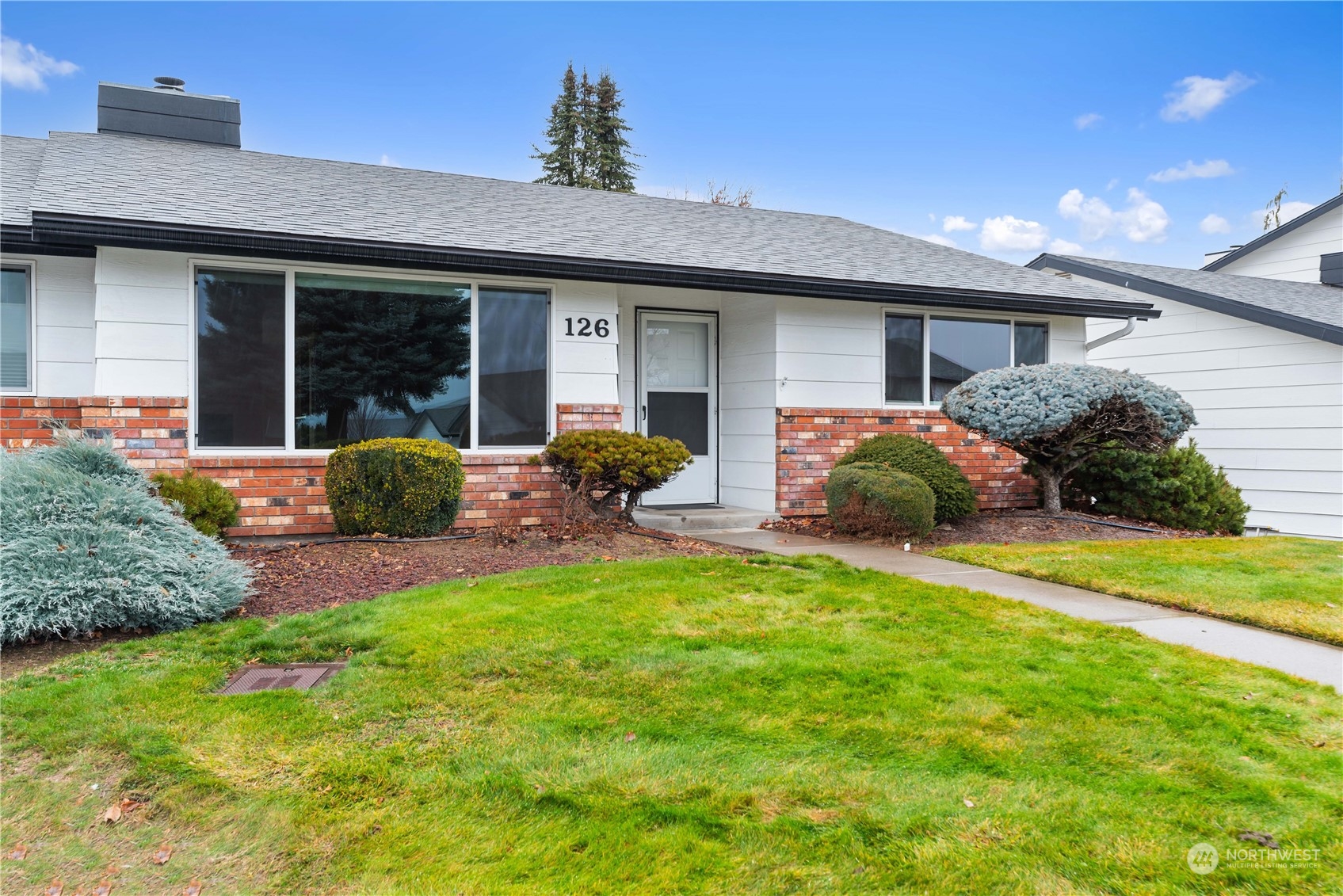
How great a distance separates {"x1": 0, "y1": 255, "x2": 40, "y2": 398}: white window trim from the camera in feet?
25.6

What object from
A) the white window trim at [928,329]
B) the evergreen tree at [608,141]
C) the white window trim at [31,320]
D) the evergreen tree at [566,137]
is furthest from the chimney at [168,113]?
the evergreen tree at [608,141]

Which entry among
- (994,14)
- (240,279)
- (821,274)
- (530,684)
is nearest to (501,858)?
(530,684)

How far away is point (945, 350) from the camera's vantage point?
1103cm

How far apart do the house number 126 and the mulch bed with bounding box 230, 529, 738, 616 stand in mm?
2173

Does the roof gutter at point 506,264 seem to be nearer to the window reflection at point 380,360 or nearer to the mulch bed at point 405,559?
the window reflection at point 380,360

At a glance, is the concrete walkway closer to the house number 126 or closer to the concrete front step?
the concrete front step

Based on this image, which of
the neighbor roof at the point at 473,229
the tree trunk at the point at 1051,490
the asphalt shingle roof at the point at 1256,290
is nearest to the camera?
the neighbor roof at the point at 473,229

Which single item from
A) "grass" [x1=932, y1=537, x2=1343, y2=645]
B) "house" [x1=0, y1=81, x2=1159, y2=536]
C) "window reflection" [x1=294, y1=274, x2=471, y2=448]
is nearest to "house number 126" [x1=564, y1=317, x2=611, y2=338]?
"house" [x1=0, y1=81, x2=1159, y2=536]

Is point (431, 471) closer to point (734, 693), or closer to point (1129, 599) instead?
point (734, 693)

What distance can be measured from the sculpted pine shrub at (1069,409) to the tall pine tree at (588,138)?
22.4 m

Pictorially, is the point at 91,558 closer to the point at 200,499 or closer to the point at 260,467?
the point at 200,499

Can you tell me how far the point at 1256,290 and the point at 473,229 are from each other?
516 inches

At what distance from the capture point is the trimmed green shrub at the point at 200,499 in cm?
648

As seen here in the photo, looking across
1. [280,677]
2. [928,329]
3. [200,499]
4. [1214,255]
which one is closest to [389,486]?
[200,499]
